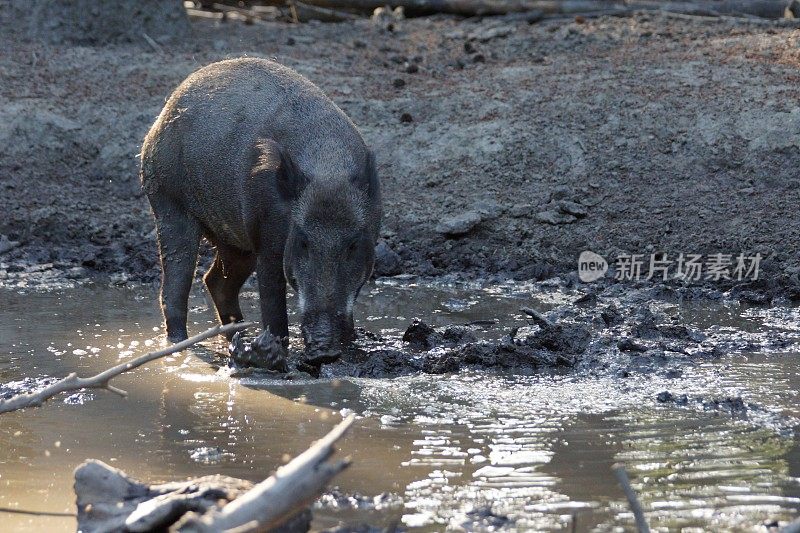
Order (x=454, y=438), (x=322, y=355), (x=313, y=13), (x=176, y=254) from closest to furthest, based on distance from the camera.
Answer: (x=454, y=438), (x=322, y=355), (x=176, y=254), (x=313, y=13)

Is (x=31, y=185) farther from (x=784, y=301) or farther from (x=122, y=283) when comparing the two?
(x=784, y=301)

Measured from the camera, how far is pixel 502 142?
38.1 feet

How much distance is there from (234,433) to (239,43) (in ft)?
31.5

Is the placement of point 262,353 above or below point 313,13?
below

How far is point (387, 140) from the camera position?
39.1 ft

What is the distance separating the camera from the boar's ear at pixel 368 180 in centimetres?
691

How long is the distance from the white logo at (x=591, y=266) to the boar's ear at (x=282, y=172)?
339 centimetres

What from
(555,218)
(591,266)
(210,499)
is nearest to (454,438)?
(210,499)

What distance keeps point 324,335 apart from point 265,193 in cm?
100

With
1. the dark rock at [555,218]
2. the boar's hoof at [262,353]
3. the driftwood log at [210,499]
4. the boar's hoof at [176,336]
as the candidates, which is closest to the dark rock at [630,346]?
the boar's hoof at [262,353]

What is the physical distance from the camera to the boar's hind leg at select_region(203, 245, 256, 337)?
839cm

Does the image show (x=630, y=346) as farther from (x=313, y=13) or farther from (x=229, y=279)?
(x=313, y=13)

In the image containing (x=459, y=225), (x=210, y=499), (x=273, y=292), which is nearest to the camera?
(x=210, y=499)

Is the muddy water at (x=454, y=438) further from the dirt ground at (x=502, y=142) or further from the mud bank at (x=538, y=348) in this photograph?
the dirt ground at (x=502, y=142)
